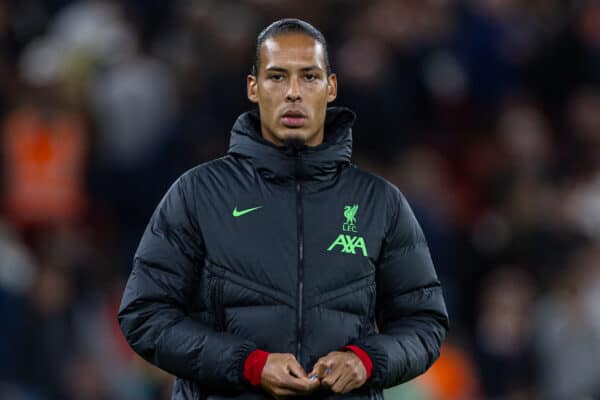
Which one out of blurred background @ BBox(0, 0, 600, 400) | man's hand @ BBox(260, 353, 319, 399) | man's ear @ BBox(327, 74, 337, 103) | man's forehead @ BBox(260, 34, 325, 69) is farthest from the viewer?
blurred background @ BBox(0, 0, 600, 400)

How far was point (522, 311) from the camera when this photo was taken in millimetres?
8523

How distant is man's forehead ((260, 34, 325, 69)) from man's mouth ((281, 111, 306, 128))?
0.14 metres

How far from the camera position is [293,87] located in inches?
153

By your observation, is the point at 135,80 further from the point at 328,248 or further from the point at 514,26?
the point at 328,248

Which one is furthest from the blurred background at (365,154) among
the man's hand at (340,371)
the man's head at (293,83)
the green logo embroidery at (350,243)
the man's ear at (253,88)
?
the man's hand at (340,371)

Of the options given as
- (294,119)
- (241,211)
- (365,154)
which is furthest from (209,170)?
(365,154)

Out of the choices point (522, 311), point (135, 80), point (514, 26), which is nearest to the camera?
point (522, 311)

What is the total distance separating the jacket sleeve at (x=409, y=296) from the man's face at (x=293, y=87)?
0.34m

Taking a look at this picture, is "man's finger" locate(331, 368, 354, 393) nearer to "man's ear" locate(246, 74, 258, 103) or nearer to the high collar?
the high collar

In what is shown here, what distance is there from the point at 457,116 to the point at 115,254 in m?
2.73

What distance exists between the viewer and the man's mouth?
12.8ft

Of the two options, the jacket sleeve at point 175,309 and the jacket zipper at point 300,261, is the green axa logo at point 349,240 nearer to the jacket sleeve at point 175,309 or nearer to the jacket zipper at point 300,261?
the jacket zipper at point 300,261

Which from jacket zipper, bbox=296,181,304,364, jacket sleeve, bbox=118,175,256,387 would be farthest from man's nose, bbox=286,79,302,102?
jacket sleeve, bbox=118,175,256,387

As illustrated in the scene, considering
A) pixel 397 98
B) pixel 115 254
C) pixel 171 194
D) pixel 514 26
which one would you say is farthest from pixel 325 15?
pixel 171 194
